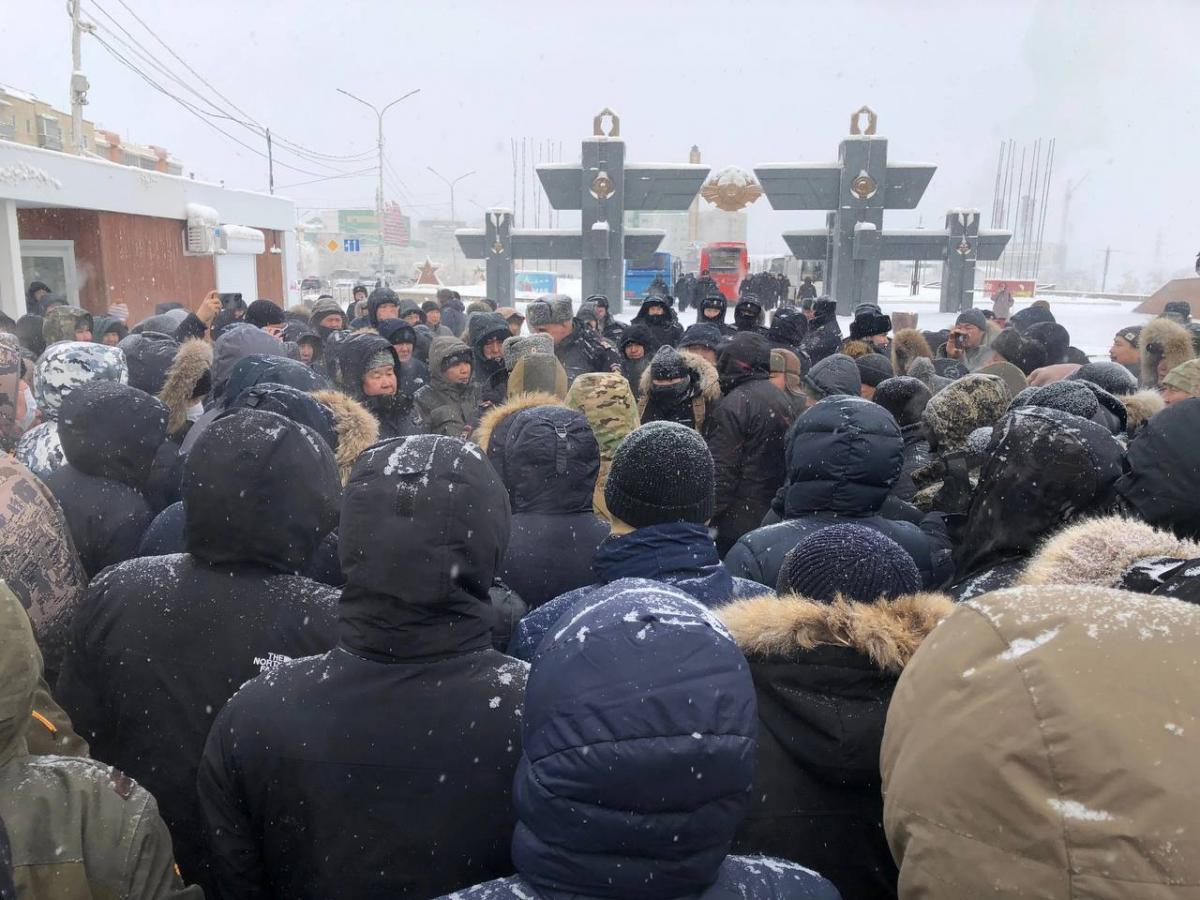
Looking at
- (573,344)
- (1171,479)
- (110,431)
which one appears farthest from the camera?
(573,344)

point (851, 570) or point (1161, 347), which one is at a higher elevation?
point (1161, 347)

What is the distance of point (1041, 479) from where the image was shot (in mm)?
2549

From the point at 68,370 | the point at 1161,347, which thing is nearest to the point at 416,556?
the point at 68,370

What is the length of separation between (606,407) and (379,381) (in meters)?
1.93

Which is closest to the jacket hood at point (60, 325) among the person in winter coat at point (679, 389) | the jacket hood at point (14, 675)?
the person in winter coat at point (679, 389)

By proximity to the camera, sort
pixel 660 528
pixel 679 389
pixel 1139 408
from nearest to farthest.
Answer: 1. pixel 660 528
2. pixel 1139 408
3. pixel 679 389

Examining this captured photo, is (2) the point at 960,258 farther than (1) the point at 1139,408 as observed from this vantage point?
Yes

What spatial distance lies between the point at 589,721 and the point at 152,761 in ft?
4.47

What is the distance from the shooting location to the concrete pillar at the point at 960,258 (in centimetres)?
2673

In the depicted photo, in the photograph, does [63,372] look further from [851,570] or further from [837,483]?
[851,570]

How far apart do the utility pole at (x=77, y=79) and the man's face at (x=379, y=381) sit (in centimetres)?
1999

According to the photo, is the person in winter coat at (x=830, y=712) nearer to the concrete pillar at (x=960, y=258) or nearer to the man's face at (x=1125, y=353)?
the man's face at (x=1125, y=353)

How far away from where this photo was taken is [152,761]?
208 cm

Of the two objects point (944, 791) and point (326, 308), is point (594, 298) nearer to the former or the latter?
point (326, 308)
